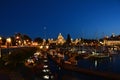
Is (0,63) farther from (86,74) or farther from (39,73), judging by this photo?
(86,74)

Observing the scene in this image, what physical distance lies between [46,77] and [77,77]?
29.4 feet

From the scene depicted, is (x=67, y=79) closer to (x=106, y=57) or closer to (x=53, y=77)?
(x=53, y=77)

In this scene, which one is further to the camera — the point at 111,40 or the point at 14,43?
the point at 111,40

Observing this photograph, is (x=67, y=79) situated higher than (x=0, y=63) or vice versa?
(x=0, y=63)

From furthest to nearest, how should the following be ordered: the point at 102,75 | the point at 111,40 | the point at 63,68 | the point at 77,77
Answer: the point at 111,40 < the point at 63,68 < the point at 77,77 < the point at 102,75

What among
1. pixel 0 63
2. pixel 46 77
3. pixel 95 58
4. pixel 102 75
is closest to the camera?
pixel 0 63

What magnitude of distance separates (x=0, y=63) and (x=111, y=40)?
15568 centimetres

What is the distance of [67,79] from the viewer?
1580 inches

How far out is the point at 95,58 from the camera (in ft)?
266

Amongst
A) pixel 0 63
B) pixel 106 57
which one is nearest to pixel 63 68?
pixel 0 63

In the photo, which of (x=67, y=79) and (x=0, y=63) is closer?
(x=0, y=63)

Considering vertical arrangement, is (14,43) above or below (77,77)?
above

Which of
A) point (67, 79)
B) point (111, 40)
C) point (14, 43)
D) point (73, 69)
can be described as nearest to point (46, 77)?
point (67, 79)

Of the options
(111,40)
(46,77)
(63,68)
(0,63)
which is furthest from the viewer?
(111,40)
